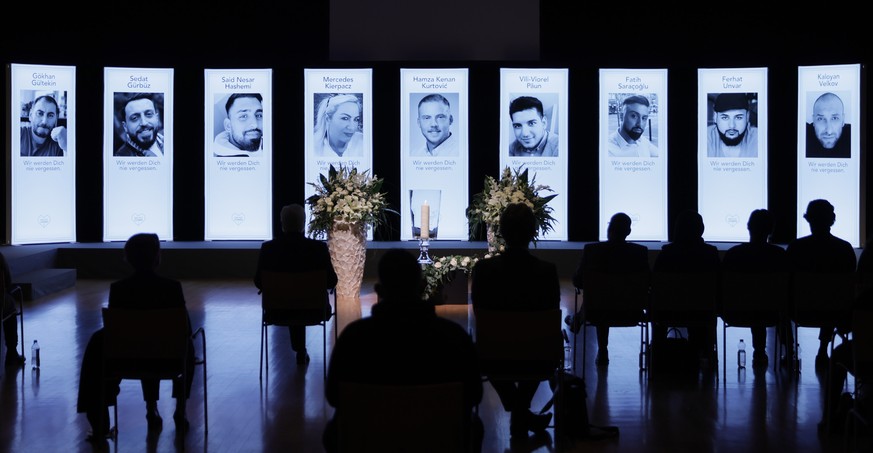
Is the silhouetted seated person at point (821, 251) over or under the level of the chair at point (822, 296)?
over

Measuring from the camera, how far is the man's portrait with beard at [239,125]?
40.7 feet

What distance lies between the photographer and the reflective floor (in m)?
4.66

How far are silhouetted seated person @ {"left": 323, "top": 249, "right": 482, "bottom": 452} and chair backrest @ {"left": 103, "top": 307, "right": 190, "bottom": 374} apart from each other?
5.30 ft

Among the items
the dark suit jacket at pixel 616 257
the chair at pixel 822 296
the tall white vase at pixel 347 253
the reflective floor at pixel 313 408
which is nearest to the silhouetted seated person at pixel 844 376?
the reflective floor at pixel 313 408

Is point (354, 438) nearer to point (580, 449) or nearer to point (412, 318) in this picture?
point (412, 318)

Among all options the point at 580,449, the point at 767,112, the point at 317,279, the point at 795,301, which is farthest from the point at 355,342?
the point at 767,112

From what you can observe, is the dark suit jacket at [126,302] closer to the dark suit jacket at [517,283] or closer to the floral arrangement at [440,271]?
the dark suit jacket at [517,283]

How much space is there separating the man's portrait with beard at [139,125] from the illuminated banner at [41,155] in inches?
22.2

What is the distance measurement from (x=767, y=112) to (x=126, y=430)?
31.7 ft

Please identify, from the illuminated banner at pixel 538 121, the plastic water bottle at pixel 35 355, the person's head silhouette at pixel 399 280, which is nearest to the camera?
the person's head silhouette at pixel 399 280

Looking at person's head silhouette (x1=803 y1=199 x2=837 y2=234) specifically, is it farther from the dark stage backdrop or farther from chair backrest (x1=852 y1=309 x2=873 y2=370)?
the dark stage backdrop

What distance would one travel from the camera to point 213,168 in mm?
12391

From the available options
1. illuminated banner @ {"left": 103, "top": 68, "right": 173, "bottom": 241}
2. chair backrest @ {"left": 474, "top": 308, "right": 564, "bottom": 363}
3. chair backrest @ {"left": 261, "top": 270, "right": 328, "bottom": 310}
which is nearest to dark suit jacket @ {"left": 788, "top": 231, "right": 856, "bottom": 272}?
chair backrest @ {"left": 474, "top": 308, "right": 564, "bottom": 363}

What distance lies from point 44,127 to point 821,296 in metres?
9.64
